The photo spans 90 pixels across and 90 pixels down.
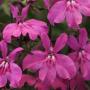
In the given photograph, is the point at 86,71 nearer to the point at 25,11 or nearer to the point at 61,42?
the point at 61,42

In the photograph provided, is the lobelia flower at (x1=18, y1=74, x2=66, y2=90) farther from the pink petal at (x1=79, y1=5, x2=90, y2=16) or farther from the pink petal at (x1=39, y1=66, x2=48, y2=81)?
the pink petal at (x1=79, y1=5, x2=90, y2=16)

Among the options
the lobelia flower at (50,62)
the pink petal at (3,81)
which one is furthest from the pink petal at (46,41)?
the pink petal at (3,81)

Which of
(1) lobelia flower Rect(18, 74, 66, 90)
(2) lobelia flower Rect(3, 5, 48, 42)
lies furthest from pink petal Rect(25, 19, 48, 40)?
(1) lobelia flower Rect(18, 74, 66, 90)

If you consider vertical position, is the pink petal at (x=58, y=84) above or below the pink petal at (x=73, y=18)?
below

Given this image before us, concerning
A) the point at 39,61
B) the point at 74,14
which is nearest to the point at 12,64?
the point at 39,61

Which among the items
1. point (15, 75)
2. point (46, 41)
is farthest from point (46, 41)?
point (15, 75)

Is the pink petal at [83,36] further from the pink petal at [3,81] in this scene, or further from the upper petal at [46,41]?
the pink petal at [3,81]

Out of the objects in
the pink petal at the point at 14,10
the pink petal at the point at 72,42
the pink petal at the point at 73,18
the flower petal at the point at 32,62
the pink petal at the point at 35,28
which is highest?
the pink petal at the point at 14,10
